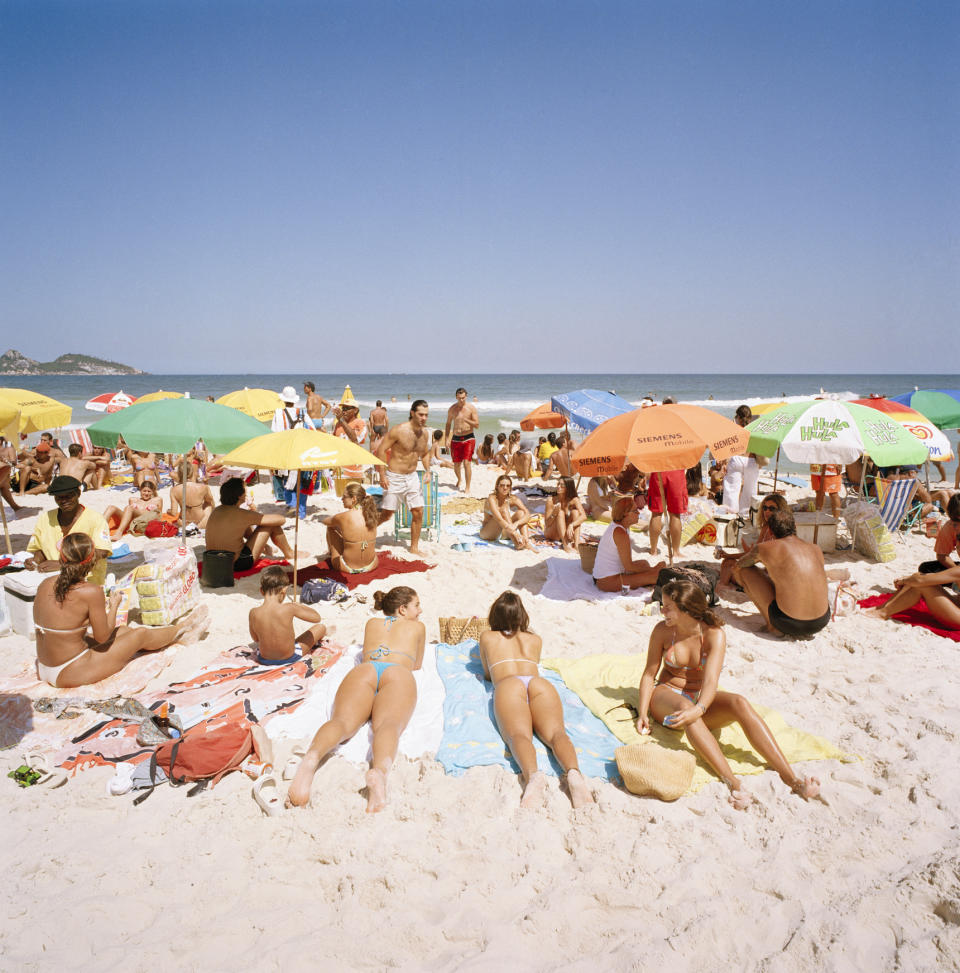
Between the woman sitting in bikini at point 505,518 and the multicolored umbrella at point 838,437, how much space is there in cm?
276

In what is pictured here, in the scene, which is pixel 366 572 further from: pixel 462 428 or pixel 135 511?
pixel 462 428

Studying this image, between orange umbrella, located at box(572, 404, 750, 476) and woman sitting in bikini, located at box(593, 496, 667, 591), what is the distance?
0.74m

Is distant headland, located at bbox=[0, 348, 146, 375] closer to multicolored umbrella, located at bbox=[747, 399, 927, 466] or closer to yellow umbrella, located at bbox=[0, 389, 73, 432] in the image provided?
yellow umbrella, located at bbox=[0, 389, 73, 432]

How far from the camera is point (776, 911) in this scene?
2.25 metres

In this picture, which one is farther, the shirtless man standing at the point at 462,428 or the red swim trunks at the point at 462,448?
the red swim trunks at the point at 462,448

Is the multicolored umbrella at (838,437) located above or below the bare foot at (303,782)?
above

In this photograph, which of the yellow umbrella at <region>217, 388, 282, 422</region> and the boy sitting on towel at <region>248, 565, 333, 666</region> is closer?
the boy sitting on towel at <region>248, 565, 333, 666</region>

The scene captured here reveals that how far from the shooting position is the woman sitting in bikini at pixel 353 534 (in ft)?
20.2

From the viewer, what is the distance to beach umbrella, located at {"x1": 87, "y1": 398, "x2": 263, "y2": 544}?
504 centimetres

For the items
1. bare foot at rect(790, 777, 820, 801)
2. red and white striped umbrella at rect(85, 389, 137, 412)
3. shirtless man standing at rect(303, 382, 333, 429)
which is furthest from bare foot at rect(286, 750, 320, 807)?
red and white striped umbrella at rect(85, 389, 137, 412)

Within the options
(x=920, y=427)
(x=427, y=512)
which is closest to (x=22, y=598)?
(x=427, y=512)

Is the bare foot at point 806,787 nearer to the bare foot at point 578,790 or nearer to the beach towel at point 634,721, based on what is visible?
the beach towel at point 634,721

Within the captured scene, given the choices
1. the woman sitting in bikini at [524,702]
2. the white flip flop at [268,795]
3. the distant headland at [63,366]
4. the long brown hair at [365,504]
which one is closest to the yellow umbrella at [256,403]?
the long brown hair at [365,504]

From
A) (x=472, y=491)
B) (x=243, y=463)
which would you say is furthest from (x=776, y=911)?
(x=472, y=491)
